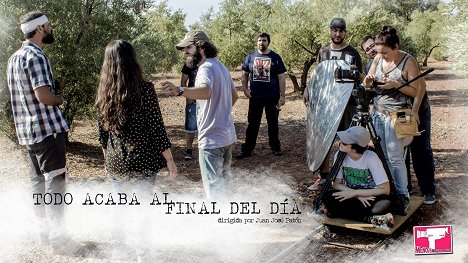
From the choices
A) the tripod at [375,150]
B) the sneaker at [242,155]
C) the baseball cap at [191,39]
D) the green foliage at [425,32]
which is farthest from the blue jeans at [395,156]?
the green foliage at [425,32]

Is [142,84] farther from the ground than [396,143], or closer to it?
farther from the ground

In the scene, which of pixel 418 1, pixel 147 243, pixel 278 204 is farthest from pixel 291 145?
pixel 418 1

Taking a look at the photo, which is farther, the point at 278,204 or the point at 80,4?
the point at 80,4

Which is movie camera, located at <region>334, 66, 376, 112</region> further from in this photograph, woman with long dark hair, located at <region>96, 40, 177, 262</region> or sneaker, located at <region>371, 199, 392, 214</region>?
woman with long dark hair, located at <region>96, 40, 177, 262</region>

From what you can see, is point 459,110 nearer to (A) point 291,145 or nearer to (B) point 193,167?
(A) point 291,145

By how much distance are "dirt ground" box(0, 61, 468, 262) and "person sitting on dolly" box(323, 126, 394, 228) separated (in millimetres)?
259

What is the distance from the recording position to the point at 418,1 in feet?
168

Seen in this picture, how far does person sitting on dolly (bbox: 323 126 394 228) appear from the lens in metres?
4.36

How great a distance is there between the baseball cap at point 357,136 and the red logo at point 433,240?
0.93 metres

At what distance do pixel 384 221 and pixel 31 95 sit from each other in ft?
11.0

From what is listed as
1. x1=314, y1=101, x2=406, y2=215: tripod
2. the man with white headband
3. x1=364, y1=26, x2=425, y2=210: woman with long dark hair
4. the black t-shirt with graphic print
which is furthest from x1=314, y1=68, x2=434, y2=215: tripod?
the black t-shirt with graphic print

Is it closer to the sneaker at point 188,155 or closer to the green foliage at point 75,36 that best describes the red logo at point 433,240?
the sneaker at point 188,155

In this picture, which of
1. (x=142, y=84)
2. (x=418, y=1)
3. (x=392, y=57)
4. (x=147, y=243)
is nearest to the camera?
(x=142, y=84)

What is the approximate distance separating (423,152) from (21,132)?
4208 mm
